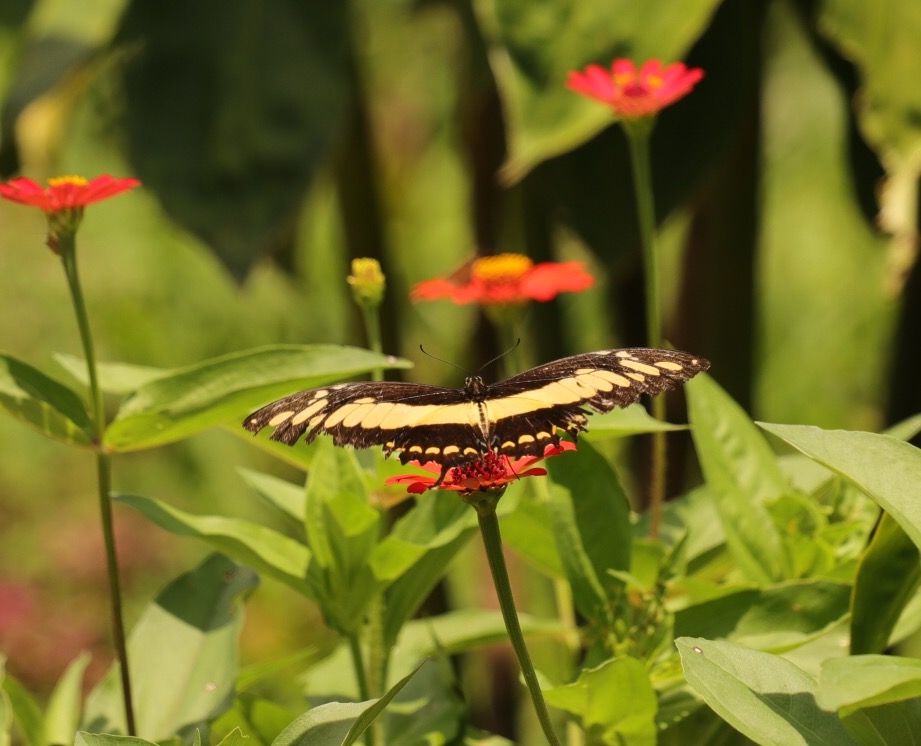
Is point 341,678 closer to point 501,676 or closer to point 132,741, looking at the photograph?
point 132,741

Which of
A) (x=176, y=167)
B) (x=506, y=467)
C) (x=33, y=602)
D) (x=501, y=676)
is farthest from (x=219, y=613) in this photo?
(x=33, y=602)

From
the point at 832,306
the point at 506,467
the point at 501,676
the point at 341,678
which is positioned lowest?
the point at 501,676

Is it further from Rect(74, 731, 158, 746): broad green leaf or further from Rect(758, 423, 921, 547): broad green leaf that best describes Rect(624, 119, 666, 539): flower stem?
Rect(74, 731, 158, 746): broad green leaf

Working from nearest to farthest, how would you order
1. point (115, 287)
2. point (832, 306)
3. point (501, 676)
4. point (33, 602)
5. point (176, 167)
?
point (176, 167)
point (501, 676)
point (33, 602)
point (832, 306)
point (115, 287)

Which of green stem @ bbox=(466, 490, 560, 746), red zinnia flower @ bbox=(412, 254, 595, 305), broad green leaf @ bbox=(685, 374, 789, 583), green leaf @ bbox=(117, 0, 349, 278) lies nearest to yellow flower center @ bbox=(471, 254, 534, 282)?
red zinnia flower @ bbox=(412, 254, 595, 305)

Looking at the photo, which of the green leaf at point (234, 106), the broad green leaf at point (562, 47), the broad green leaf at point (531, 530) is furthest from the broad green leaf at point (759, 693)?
the green leaf at point (234, 106)

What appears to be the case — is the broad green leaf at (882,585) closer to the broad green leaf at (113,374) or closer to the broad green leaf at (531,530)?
the broad green leaf at (531,530)
